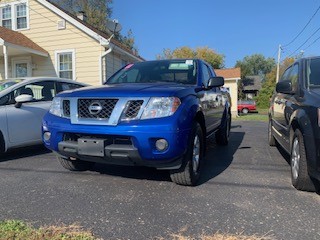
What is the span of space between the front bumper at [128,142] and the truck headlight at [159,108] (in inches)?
3.3

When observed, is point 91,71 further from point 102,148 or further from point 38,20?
point 102,148

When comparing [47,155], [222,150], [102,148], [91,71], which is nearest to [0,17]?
[91,71]

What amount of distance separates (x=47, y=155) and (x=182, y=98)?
131 inches

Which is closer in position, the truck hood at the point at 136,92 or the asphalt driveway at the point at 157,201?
the asphalt driveway at the point at 157,201

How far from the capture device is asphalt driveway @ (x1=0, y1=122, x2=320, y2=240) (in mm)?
3096

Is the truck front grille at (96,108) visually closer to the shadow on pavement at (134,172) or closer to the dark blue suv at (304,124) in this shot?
the shadow on pavement at (134,172)

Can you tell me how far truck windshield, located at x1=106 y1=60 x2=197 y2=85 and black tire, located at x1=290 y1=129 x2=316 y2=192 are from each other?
1653 mm

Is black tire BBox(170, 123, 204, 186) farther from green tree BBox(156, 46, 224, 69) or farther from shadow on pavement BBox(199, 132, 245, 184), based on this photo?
green tree BBox(156, 46, 224, 69)

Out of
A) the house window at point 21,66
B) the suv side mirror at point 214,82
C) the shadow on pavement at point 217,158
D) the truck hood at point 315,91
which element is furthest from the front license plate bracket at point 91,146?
the house window at point 21,66

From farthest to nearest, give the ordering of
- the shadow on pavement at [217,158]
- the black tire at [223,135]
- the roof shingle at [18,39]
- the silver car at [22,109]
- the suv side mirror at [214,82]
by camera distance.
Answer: the roof shingle at [18,39] → the black tire at [223,135] → the silver car at [22,109] → the suv side mirror at [214,82] → the shadow on pavement at [217,158]

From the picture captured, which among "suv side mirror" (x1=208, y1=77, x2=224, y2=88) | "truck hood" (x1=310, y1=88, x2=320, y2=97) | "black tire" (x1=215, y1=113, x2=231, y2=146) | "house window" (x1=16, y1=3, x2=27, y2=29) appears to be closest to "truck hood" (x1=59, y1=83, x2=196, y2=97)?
"suv side mirror" (x1=208, y1=77, x2=224, y2=88)

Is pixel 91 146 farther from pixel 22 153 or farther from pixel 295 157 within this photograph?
pixel 22 153

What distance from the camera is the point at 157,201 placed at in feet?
12.3

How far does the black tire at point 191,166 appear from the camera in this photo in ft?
13.4
